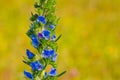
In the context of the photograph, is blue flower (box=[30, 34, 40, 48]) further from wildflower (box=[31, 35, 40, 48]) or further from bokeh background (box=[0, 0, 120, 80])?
bokeh background (box=[0, 0, 120, 80])

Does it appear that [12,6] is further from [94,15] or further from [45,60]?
[45,60]

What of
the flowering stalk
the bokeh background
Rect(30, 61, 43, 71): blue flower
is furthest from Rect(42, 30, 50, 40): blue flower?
the bokeh background

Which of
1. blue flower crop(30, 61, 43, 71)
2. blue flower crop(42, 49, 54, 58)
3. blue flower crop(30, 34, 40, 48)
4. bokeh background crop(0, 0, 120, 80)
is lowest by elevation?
blue flower crop(30, 61, 43, 71)

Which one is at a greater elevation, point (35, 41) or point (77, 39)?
point (77, 39)

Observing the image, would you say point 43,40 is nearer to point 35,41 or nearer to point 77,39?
point 35,41

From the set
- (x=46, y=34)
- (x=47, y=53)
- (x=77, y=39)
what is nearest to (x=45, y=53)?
(x=47, y=53)

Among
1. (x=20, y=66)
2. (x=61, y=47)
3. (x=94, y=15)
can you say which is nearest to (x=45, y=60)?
(x=20, y=66)

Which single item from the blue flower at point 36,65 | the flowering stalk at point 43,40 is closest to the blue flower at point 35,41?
the flowering stalk at point 43,40

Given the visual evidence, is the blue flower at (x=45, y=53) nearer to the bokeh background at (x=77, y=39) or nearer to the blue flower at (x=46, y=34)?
the blue flower at (x=46, y=34)

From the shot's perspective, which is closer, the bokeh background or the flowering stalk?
the flowering stalk
